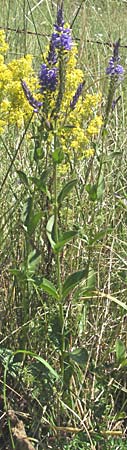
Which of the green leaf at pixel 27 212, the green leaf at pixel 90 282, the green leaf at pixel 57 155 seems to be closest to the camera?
the green leaf at pixel 57 155

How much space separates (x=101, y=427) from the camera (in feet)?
5.88

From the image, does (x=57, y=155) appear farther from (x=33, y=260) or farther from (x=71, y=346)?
(x=71, y=346)

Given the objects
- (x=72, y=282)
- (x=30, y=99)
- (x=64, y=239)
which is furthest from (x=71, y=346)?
(x=30, y=99)

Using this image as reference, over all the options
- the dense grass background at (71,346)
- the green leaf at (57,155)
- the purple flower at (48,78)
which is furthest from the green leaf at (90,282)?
the purple flower at (48,78)

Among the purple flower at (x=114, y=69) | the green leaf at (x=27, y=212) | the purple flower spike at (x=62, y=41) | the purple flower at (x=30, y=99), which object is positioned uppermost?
the purple flower spike at (x=62, y=41)

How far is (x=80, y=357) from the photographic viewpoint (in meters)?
1.68

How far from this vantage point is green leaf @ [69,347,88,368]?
1666mm

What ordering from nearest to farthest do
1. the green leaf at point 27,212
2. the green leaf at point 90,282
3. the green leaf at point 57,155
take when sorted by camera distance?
the green leaf at point 57,155 < the green leaf at point 27,212 < the green leaf at point 90,282

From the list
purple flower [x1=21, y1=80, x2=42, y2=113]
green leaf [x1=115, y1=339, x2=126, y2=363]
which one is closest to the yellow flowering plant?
purple flower [x1=21, y1=80, x2=42, y2=113]

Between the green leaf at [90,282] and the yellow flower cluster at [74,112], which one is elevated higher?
the yellow flower cluster at [74,112]

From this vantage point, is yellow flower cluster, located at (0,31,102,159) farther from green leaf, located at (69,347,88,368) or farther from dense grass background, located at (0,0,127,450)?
green leaf, located at (69,347,88,368)

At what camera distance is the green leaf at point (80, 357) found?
1666 mm

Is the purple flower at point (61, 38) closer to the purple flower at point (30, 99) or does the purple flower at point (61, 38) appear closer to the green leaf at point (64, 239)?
the purple flower at point (30, 99)

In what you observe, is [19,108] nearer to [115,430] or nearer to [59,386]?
[59,386]
